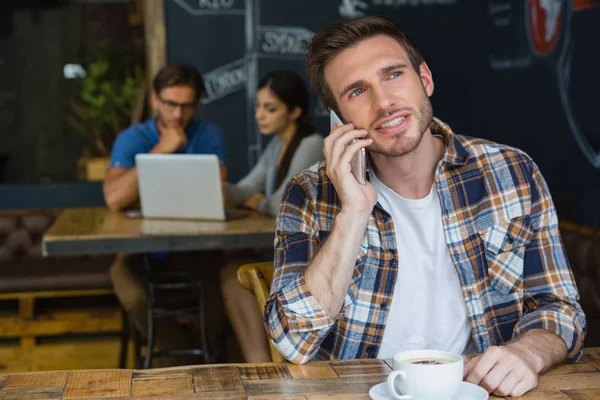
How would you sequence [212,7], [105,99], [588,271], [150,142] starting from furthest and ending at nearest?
1. [105,99]
2. [212,7]
3. [150,142]
4. [588,271]

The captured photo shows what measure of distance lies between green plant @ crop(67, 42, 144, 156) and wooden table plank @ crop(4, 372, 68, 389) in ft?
14.0

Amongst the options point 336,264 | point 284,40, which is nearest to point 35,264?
point 284,40

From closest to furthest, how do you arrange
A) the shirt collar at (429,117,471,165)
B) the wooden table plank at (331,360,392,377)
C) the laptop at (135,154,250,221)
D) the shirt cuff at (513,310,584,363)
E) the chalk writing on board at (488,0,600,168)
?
the wooden table plank at (331,360,392,377) → the shirt cuff at (513,310,584,363) → the shirt collar at (429,117,471,165) → the laptop at (135,154,250,221) → the chalk writing on board at (488,0,600,168)

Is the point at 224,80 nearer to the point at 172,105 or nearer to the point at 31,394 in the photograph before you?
the point at 172,105

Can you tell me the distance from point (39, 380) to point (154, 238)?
5.84 ft

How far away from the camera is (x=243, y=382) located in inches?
53.9

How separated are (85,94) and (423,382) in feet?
15.6

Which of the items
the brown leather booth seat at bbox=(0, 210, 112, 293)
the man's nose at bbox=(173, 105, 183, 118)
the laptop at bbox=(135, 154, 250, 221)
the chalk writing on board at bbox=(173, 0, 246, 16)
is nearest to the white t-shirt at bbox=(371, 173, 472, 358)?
the laptop at bbox=(135, 154, 250, 221)

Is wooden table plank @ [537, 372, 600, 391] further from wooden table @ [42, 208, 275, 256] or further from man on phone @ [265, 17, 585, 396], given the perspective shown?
wooden table @ [42, 208, 275, 256]

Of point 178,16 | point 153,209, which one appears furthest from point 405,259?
point 178,16

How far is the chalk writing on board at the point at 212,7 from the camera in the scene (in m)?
5.27

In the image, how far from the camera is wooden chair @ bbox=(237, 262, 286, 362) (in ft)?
6.06

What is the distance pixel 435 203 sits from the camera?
1.87 meters

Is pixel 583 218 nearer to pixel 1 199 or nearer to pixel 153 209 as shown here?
pixel 153 209
